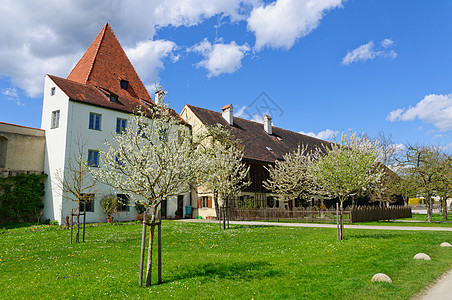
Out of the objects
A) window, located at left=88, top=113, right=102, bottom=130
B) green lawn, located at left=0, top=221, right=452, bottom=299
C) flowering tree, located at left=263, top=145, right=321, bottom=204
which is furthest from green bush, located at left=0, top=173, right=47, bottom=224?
flowering tree, located at left=263, top=145, right=321, bottom=204

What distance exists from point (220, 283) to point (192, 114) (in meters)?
30.0

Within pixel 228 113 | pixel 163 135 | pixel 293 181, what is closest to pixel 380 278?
pixel 163 135

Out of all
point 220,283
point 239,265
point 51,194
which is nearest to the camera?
→ point 220,283

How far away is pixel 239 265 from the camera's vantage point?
9.16m

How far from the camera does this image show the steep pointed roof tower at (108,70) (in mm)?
31203

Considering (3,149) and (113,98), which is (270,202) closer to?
(113,98)

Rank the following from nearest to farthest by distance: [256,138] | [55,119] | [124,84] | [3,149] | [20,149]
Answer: [3,149], [20,149], [55,119], [124,84], [256,138]

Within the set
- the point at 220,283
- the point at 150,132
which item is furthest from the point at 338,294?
the point at 150,132

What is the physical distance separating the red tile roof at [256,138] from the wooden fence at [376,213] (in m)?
12.5

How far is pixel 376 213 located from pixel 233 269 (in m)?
23.2

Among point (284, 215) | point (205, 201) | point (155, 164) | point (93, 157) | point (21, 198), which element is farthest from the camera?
point (205, 201)

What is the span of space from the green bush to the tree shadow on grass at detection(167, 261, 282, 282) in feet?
70.0

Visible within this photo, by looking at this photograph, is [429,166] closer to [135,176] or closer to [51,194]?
[135,176]

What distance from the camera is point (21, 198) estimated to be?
24656 mm
